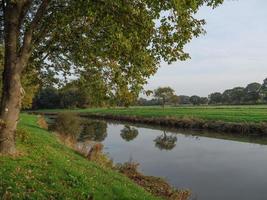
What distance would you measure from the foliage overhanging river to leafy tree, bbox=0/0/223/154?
7.99 meters

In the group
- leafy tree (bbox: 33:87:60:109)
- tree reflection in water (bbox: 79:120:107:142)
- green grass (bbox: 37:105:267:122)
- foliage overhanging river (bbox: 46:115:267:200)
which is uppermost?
leafy tree (bbox: 33:87:60:109)

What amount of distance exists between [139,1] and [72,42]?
178 inches

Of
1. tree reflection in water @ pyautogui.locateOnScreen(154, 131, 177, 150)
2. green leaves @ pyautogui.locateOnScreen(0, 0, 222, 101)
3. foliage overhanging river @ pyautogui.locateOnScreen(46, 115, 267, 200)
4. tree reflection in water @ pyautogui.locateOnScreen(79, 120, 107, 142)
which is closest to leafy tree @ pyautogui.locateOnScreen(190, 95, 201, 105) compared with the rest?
tree reflection in water @ pyautogui.locateOnScreen(79, 120, 107, 142)

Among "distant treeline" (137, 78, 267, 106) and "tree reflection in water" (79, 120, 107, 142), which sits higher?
"distant treeline" (137, 78, 267, 106)

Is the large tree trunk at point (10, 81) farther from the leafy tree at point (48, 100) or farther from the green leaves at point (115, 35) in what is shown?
the leafy tree at point (48, 100)

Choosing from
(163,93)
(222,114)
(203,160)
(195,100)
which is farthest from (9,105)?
(195,100)

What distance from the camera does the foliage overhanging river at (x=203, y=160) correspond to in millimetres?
22119

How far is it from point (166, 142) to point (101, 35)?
27.9 metres

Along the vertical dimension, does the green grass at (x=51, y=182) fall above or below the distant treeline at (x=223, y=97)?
below

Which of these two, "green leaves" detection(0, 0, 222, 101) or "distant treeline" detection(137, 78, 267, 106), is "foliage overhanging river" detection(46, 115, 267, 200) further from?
"distant treeline" detection(137, 78, 267, 106)

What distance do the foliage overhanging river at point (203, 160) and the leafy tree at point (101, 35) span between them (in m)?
7.99

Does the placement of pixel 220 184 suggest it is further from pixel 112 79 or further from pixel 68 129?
pixel 68 129

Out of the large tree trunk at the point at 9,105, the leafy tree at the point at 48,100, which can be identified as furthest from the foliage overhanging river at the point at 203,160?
the leafy tree at the point at 48,100

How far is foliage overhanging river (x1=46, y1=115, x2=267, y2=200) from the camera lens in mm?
22119
